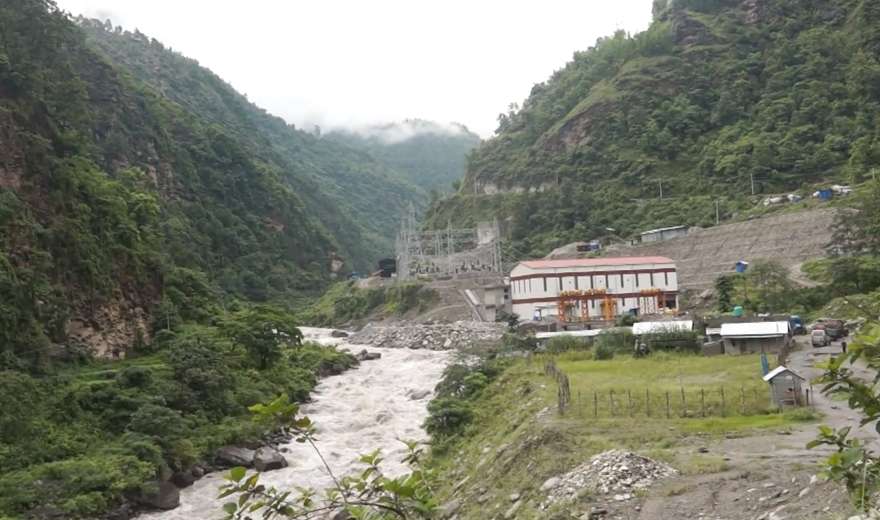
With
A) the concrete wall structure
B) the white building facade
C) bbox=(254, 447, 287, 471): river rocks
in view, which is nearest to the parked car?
the concrete wall structure

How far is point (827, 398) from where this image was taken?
5844 mm

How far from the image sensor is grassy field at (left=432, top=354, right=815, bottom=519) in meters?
14.0

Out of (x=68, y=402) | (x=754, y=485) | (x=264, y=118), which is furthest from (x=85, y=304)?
(x=264, y=118)

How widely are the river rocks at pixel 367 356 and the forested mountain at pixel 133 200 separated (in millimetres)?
8793

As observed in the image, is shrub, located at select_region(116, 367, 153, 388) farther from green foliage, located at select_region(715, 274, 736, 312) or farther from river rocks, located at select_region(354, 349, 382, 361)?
green foliage, located at select_region(715, 274, 736, 312)

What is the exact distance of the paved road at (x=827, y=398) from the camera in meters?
12.5

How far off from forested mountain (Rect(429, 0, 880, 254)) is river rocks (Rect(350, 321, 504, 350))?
19.3m

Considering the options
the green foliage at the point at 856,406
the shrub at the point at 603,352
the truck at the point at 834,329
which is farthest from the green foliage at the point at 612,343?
the green foliage at the point at 856,406

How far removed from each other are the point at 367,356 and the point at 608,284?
580 inches

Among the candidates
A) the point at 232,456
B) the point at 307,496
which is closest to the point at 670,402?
the point at 232,456

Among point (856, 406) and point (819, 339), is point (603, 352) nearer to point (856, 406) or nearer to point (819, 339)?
point (819, 339)

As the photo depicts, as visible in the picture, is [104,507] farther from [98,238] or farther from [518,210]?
[518,210]

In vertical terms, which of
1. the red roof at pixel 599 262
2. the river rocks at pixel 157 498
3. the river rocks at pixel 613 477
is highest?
the red roof at pixel 599 262

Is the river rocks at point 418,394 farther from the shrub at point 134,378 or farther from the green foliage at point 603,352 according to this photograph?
the shrub at point 134,378
